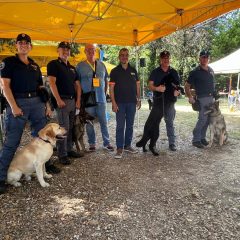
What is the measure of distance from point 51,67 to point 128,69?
4.89 feet

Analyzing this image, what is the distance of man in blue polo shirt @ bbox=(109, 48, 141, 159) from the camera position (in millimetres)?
5445

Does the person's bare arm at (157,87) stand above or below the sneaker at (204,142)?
above

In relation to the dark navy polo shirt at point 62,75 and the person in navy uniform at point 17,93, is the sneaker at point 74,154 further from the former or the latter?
the person in navy uniform at point 17,93

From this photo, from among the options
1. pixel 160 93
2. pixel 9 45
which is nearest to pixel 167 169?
pixel 160 93

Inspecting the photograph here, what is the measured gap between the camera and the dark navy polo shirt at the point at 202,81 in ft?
20.1

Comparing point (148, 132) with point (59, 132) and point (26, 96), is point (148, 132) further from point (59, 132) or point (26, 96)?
point (26, 96)

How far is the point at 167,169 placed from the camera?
4926mm

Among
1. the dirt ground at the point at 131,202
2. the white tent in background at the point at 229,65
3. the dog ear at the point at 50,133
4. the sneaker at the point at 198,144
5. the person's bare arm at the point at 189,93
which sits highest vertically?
the white tent in background at the point at 229,65

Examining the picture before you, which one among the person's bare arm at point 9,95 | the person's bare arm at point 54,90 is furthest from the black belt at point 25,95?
the person's bare arm at point 54,90

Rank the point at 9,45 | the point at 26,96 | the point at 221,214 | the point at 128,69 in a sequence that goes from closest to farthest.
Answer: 1. the point at 221,214
2. the point at 26,96
3. the point at 128,69
4. the point at 9,45

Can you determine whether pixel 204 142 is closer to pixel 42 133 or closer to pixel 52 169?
pixel 52 169

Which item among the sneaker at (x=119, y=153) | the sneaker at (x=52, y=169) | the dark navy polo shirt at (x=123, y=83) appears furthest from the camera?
the sneaker at (x=119, y=153)

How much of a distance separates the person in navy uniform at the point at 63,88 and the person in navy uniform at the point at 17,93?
→ 2.22 ft

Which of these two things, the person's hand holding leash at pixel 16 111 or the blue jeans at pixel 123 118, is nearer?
the person's hand holding leash at pixel 16 111
